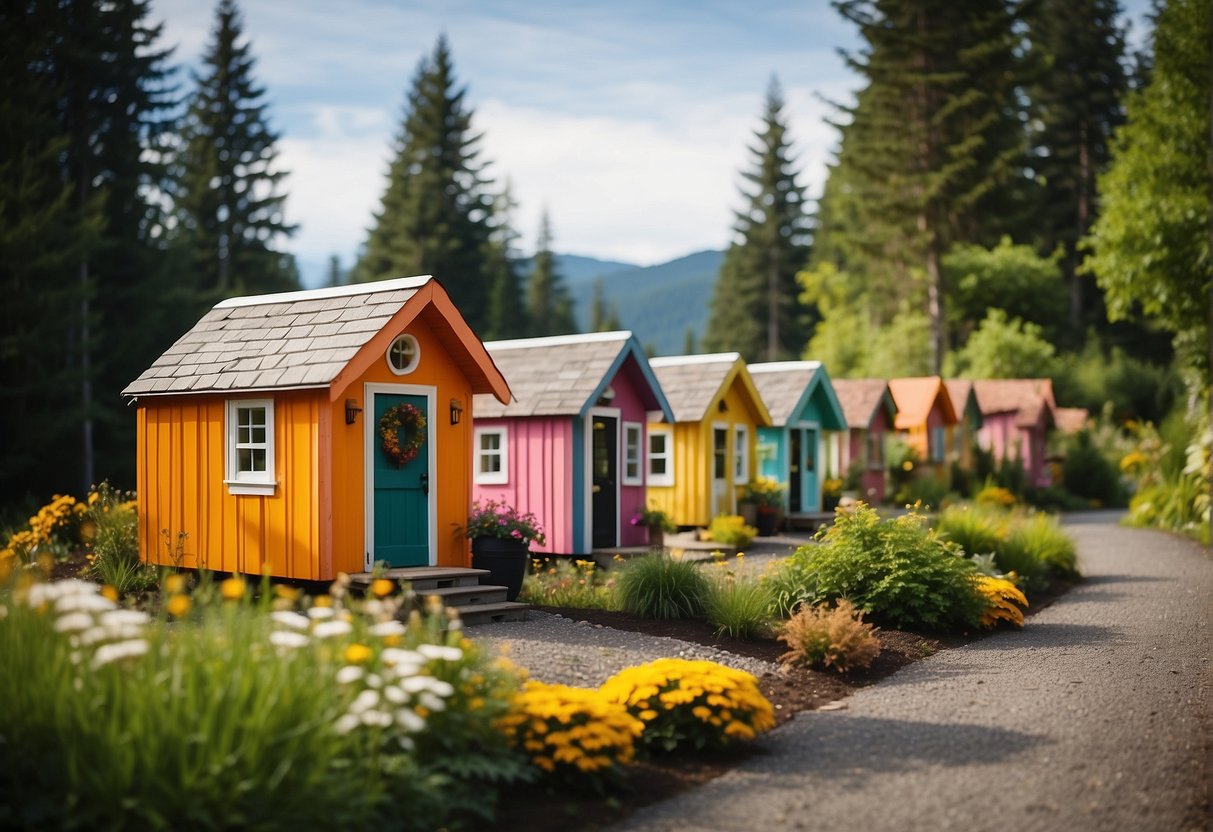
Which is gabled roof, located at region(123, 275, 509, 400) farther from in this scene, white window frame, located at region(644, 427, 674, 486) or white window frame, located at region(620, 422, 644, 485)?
white window frame, located at region(644, 427, 674, 486)

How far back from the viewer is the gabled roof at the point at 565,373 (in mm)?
17234

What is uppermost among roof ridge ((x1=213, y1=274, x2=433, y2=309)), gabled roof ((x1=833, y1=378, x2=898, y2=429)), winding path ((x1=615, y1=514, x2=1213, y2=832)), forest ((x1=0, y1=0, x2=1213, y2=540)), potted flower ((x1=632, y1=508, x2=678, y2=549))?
forest ((x1=0, y1=0, x2=1213, y2=540))

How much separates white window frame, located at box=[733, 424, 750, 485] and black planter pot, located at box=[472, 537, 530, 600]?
10.8 m

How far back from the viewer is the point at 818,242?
62.3 meters

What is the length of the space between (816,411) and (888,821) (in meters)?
21.3

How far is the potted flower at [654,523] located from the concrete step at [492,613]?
269 inches

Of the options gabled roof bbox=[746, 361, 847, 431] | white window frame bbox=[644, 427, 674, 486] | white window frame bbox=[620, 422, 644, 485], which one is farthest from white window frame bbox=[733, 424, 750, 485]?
white window frame bbox=[620, 422, 644, 485]

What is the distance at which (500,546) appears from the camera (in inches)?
502

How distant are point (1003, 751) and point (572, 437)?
34.7 ft

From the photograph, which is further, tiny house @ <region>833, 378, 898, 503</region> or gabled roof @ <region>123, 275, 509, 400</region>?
tiny house @ <region>833, 378, 898, 503</region>

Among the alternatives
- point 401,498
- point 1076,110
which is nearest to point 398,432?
point 401,498

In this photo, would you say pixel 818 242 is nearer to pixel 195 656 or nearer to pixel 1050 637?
pixel 1050 637

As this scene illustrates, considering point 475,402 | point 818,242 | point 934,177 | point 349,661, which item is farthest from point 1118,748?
point 818,242

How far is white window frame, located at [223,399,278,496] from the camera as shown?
11867 millimetres
